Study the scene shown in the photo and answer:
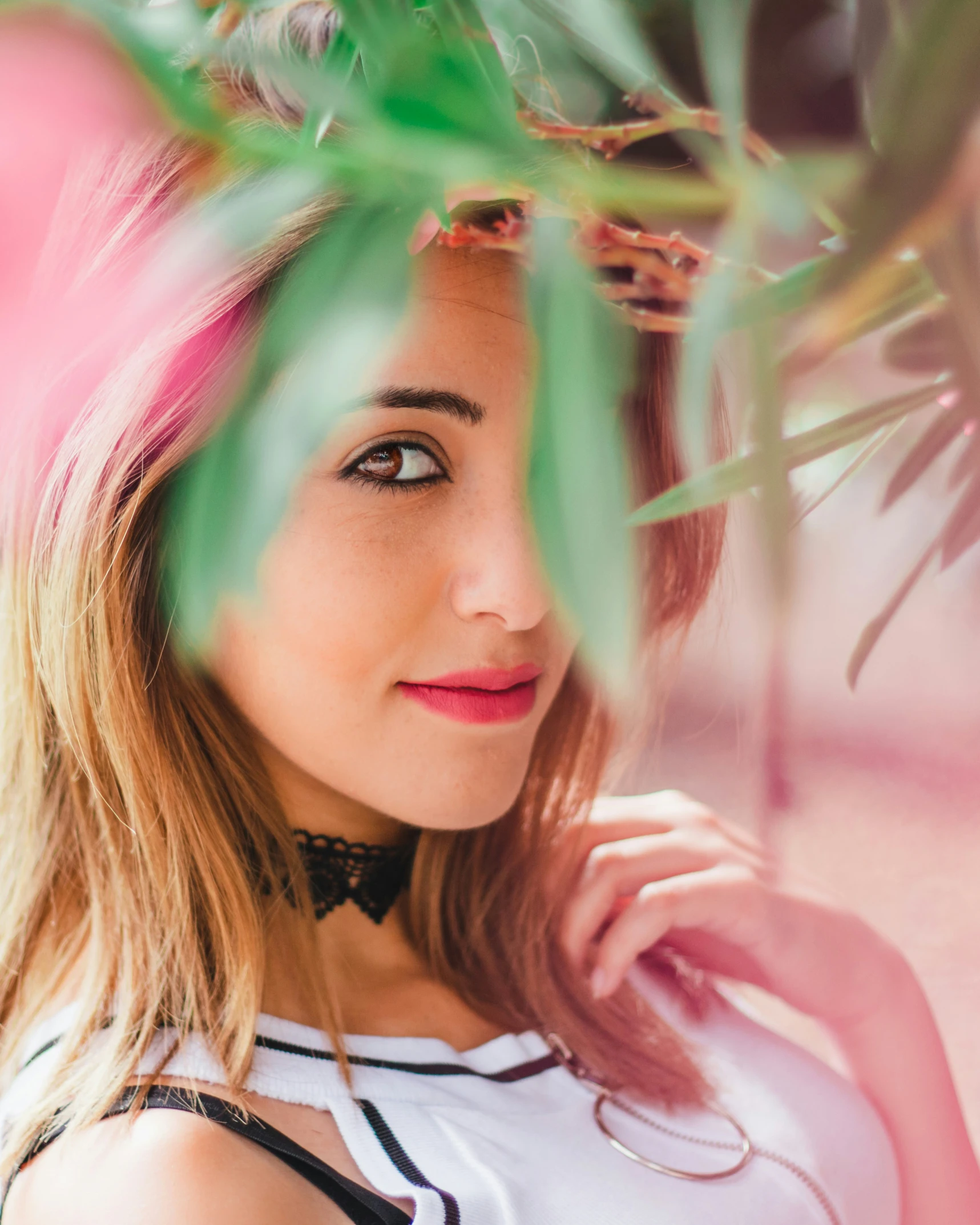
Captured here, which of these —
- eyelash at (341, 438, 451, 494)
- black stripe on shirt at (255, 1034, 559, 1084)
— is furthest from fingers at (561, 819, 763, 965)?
eyelash at (341, 438, 451, 494)

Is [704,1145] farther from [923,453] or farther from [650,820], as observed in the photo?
[923,453]

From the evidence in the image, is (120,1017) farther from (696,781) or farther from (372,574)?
(696,781)

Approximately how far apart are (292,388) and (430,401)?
0.35m

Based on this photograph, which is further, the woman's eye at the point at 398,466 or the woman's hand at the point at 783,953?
the woman's hand at the point at 783,953

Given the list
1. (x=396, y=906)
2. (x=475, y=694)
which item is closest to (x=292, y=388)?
(x=475, y=694)

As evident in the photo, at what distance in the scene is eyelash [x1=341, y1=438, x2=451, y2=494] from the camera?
65 cm

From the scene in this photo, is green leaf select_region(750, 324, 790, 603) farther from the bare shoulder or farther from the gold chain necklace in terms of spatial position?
the gold chain necklace

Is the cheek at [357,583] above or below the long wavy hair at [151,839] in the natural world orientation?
above

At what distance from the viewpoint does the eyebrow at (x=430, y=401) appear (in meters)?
0.61

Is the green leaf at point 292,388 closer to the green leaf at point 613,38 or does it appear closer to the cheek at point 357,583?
the green leaf at point 613,38

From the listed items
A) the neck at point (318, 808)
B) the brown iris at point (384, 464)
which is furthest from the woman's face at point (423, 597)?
the neck at point (318, 808)

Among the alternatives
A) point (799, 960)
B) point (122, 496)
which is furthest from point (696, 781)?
point (799, 960)

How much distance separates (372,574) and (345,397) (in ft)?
1.36

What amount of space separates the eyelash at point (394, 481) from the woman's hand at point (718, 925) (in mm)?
462
